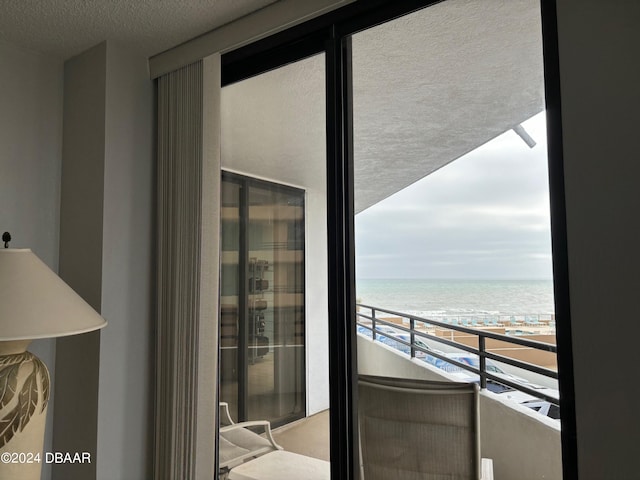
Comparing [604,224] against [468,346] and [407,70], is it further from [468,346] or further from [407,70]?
[407,70]

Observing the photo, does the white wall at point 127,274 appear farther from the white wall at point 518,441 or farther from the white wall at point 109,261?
the white wall at point 518,441

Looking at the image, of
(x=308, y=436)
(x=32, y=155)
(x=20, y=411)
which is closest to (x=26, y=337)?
(x=20, y=411)

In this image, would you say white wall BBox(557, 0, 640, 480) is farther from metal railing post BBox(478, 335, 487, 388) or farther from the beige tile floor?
the beige tile floor

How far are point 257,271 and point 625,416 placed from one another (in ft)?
4.66

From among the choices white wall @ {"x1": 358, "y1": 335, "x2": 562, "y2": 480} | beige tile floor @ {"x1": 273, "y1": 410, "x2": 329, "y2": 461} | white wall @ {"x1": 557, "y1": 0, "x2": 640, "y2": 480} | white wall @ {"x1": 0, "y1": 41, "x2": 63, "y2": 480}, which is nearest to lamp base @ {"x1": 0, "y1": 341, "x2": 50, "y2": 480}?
white wall @ {"x1": 0, "y1": 41, "x2": 63, "y2": 480}

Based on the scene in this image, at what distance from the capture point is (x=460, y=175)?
5.23 feet

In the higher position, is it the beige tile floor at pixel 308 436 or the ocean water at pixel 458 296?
the ocean water at pixel 458 296

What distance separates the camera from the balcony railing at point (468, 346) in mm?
1394

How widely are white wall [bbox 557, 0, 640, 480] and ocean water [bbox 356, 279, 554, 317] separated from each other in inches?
4.9

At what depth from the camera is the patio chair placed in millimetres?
2041

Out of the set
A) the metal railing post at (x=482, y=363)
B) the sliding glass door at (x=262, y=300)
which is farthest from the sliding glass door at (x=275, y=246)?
the metal railing post at (x=482, y=363)

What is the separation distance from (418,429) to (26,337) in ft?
4.32

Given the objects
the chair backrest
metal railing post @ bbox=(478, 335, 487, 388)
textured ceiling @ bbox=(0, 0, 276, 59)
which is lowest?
the chair backrest

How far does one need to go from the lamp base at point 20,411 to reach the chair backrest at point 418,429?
3.83 ft
